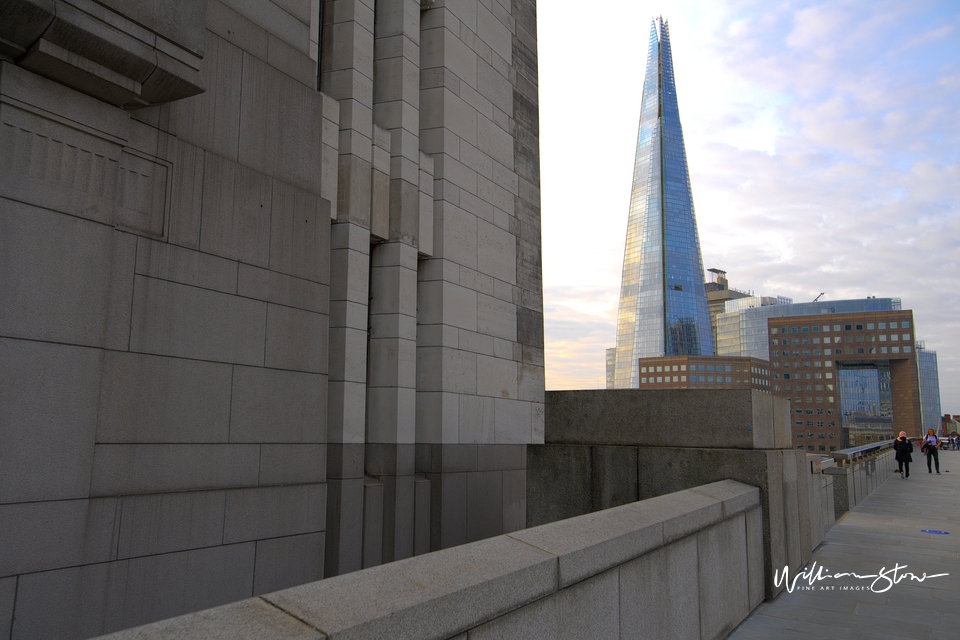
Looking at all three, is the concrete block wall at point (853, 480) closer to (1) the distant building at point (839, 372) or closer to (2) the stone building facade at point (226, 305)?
(2) the stone building facade at point (226, 305)

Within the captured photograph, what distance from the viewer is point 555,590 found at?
11.8 ft

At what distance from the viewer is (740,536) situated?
6.60 meters

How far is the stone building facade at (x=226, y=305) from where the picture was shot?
4.95 m

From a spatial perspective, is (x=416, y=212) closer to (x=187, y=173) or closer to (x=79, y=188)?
(x=187, y=173)

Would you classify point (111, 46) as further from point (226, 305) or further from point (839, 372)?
point (839, 372)

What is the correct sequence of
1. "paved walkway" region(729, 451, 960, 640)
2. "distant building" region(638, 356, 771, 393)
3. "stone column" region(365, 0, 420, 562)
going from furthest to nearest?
"distant building" region(638, 356, 771, 393)
"stone column" region(365, 0, 420, 562)
"paved walkway" region(729, 451, 960, 640)

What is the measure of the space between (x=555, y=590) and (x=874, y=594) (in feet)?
18.6

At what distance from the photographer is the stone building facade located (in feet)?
16.2

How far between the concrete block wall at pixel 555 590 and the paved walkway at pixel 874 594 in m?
0.44

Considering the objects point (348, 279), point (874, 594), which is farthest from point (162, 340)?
point (874, 594)

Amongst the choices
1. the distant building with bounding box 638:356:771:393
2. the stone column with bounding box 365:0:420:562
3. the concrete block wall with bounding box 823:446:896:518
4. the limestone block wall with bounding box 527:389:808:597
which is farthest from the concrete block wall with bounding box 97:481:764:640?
the distant building with bounding box 638:356:771:393

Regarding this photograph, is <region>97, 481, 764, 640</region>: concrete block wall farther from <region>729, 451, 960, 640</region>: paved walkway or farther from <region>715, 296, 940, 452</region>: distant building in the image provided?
<region>715, 296, 940, 452</region>: distant building

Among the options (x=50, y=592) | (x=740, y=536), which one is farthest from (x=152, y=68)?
(x=740, y=536)

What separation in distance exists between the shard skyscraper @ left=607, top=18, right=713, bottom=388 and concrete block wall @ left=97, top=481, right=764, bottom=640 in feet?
591
